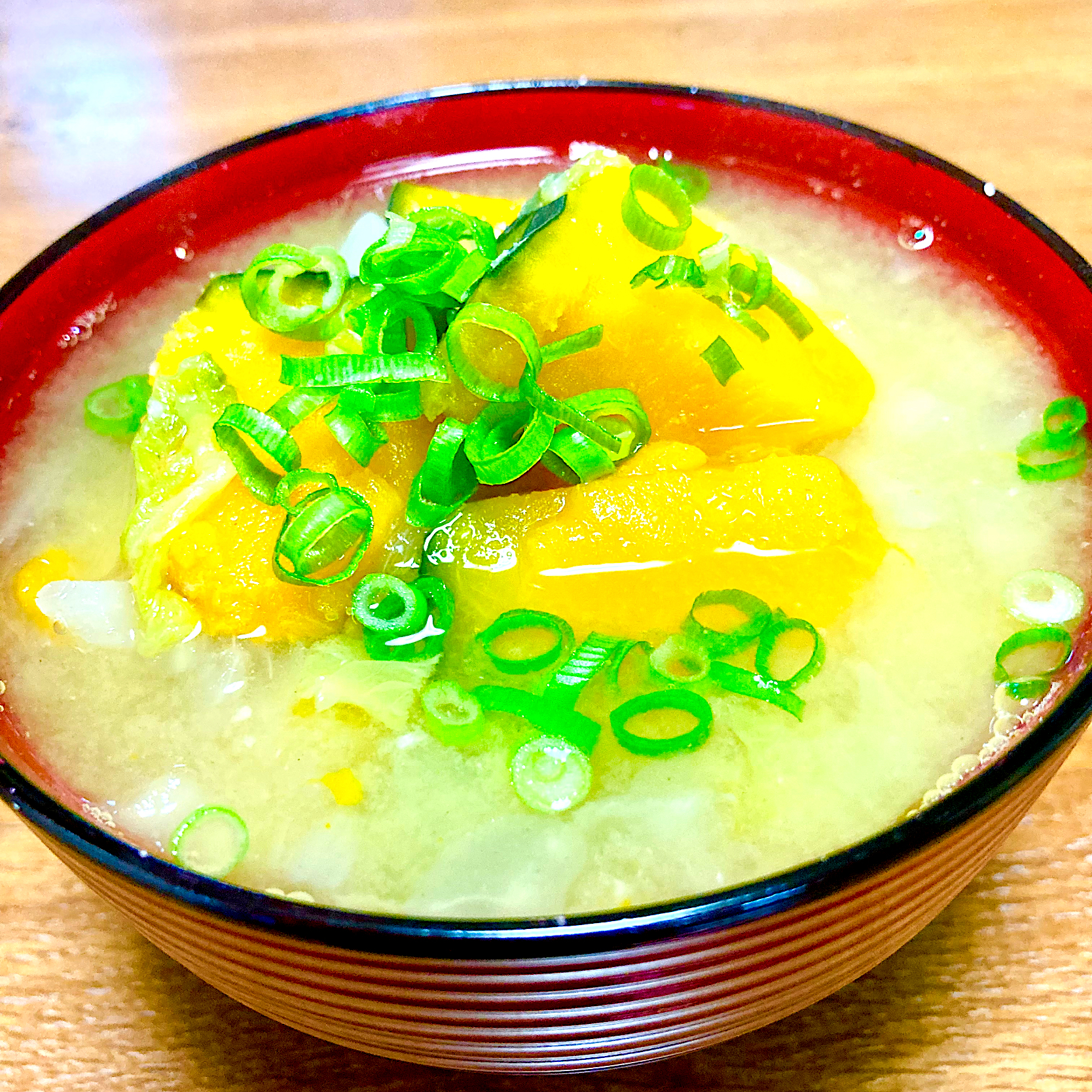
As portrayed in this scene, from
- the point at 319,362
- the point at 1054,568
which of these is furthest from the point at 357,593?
the point at 1054,568

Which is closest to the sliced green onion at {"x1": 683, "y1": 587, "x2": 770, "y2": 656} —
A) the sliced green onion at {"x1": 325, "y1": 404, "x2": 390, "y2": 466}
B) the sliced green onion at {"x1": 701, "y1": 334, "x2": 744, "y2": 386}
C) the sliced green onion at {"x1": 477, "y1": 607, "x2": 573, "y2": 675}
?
the sliced green onion at {"x1": 477, "y1": 607, "x2": 573, "y2": 675}

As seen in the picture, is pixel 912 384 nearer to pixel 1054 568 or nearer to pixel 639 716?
pixel 1054 568

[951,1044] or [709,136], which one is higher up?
[709,136]

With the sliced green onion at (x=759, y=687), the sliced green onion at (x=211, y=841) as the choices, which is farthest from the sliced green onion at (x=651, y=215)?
the sliced green onion at (x=211, y=841)

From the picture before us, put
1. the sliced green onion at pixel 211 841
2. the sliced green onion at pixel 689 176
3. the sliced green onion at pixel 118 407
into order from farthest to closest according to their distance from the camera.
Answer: the sliced green onion at pixel 689 176
the sliced green onion at pixel 118 407
the sliced green onion at pixel 211 841

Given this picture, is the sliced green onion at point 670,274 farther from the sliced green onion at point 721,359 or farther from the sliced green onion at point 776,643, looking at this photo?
the sliced green onion at point 776,643
